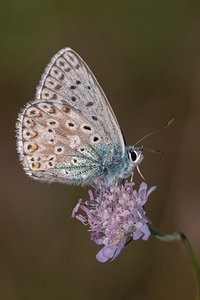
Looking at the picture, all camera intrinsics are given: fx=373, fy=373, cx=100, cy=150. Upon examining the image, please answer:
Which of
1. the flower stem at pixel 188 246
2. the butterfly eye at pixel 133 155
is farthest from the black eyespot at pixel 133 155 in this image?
the flower stem at pixel 188 246

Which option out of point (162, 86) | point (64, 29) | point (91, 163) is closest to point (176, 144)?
point (162, 86)

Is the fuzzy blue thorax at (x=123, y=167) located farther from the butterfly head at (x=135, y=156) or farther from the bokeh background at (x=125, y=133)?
the bokeh background at (x=125, y=133)

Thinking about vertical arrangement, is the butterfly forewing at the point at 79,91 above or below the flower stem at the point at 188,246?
above

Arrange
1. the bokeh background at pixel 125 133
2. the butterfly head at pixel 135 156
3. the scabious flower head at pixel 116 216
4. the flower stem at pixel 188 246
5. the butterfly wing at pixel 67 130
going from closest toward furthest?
the flower stem at pixel 188 246
the scabious flower head at pixel 116 216
the butterfly head at pixel 135 156
the butterfly wing at pixel 67 130
the bokeh background at pixel 125 133

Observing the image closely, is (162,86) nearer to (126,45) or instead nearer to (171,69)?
(171,69)

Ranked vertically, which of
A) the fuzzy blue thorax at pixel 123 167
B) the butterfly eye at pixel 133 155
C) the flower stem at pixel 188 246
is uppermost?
the butterfly eye at pixel 133 155

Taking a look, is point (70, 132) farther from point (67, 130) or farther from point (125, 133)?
point (125, 133)

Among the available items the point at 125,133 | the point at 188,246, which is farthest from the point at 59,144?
the point at 125,133

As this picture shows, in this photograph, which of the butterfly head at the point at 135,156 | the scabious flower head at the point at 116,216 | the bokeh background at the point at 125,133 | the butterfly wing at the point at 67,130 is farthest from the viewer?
the bokeh background at the point at 125,133
